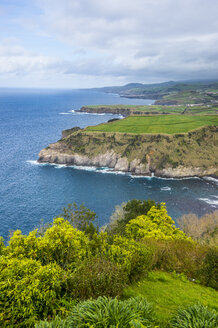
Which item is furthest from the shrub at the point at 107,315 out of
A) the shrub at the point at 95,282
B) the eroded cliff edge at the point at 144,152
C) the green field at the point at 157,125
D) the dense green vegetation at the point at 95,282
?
the green field at the point at 157,125

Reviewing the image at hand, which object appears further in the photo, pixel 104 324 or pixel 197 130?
→ pixel 197 130

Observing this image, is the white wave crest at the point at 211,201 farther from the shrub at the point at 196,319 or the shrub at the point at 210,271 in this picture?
the shrub at the point at 196,319

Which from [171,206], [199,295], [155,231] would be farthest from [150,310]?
[171,206]

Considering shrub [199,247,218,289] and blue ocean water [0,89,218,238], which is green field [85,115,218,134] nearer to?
blue ocean water [0,89,218,238]

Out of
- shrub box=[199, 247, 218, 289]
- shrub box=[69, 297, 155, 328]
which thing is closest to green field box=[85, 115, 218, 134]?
shrub box=[199, 247, 218, 289]

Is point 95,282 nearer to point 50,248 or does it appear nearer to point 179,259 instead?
point 50,248

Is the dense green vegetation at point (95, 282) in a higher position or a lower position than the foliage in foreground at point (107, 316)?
lower

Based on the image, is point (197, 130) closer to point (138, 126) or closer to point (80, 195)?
point (138, 126)

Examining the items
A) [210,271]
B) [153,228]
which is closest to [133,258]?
[210,271]
